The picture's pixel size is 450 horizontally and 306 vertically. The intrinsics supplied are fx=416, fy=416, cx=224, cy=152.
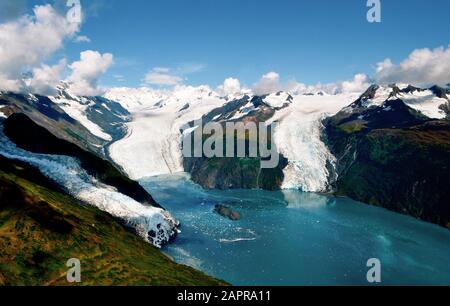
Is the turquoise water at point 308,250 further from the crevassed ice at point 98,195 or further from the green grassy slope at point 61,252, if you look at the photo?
the green grassy slope at point 61,252

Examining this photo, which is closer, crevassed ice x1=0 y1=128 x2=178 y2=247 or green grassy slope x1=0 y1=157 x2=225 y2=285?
green grassy slope x1=0 y1=157 x2=225 y2=285

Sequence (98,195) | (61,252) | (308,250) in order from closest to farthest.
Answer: (61,252), (98,195), (308,250)

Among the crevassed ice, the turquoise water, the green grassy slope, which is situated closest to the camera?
the green grassy slope

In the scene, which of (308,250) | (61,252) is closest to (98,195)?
(61,252)

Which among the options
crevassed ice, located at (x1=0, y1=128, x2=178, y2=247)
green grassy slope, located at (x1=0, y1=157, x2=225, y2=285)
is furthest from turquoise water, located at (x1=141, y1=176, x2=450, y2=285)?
green grassy slope, located at (x1=0, y1=157, x2=225, y2=285)

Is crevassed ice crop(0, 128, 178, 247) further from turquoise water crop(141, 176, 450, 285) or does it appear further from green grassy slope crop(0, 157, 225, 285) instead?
green grassy slope crop(0, 157, 225, 285)

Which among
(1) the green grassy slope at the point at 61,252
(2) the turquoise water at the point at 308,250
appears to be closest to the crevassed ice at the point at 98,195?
(2) the turquoise water at the point at 308,250

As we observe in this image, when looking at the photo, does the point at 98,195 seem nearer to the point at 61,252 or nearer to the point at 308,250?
the point at 61,252

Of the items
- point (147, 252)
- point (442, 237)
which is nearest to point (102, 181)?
point (147, 252)
